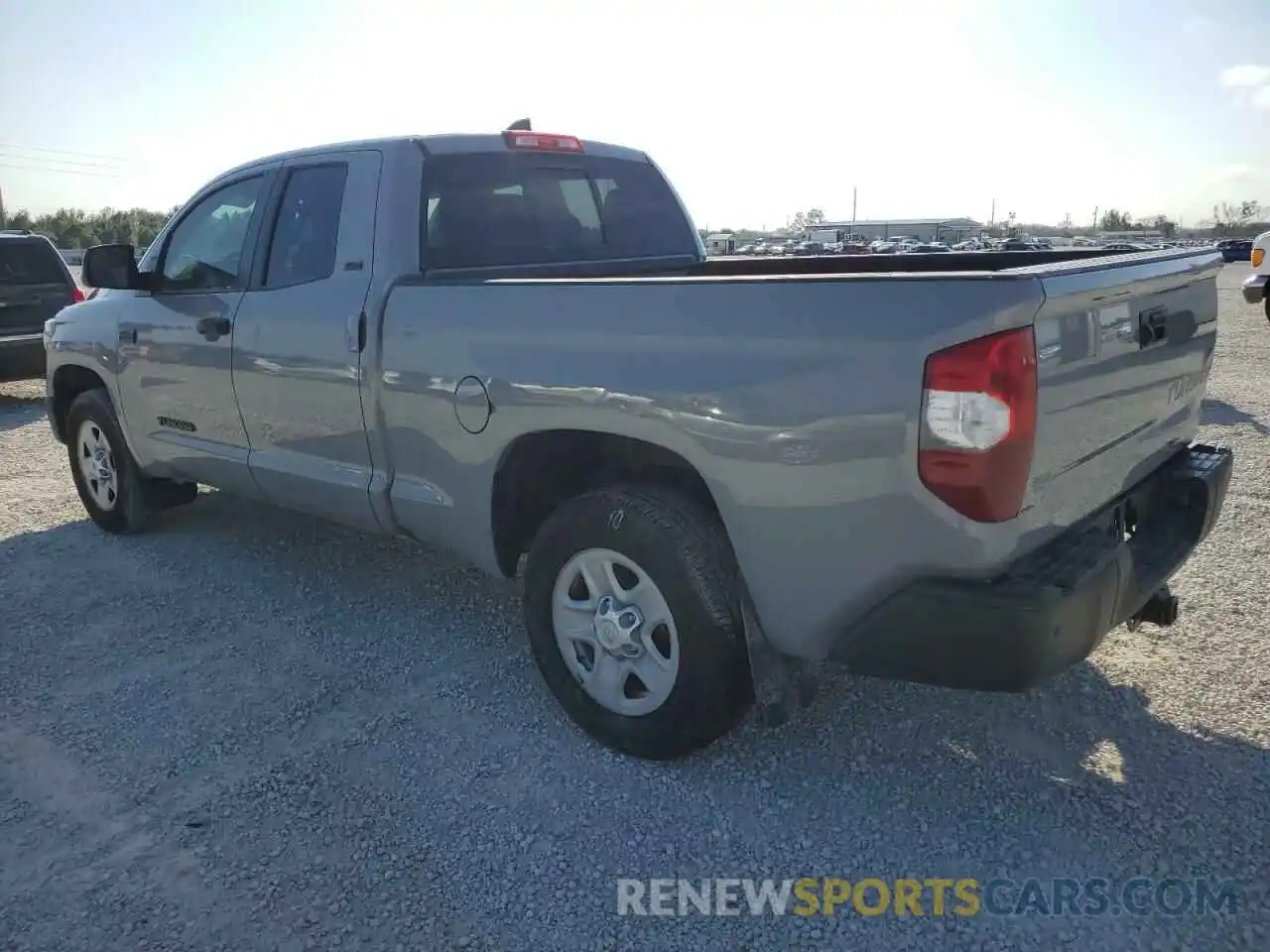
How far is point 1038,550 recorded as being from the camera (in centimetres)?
256

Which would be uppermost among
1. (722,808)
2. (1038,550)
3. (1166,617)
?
(1038,550)

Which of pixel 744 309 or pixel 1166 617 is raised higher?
pixel 744 309

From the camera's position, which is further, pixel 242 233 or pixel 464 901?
pixel 242 233

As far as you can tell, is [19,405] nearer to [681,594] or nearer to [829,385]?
[681,594]

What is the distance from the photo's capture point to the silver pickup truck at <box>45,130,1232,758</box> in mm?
2379

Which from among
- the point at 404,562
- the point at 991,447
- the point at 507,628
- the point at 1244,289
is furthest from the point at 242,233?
the point at 1244,289

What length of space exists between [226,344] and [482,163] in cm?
142

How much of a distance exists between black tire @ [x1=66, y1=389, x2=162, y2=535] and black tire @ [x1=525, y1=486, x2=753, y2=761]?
3351 millimetres

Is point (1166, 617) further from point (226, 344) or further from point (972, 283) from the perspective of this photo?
point (226, 344)

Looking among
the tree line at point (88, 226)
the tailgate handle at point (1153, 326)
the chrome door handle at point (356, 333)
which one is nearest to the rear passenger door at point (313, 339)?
the chrome door handle at point (356, 333)

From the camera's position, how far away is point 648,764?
3.17 meters

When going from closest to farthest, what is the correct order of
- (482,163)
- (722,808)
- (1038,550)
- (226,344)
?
(1038,550), (722,808), (482,163), (226,344)

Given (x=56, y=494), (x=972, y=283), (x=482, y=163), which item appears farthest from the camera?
(x=56, y=494)

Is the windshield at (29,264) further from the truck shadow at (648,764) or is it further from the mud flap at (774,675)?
the mud flap at (774,675)
